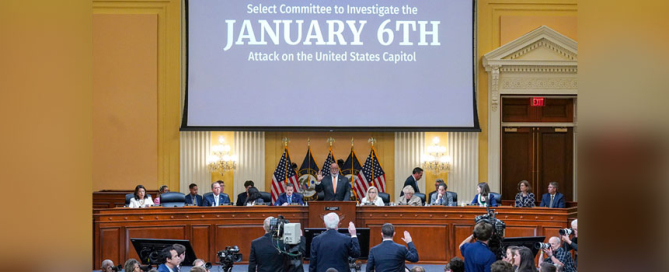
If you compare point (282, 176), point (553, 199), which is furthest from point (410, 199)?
point (282, 176)

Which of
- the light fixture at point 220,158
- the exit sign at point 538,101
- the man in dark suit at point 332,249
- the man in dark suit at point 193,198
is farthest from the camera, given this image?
the exit sign at point 538,101

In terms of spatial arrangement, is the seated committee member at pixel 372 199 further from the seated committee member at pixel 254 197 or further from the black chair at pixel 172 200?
the black chair at pixel 172 200

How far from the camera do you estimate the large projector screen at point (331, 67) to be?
44.3 feet

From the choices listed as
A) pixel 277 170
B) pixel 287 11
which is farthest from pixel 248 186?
pixel 287 11

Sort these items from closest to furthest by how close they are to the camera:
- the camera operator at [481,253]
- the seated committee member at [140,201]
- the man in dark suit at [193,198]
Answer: the camera operator at [481,253] < the seated committee member at [140,201] < the man in dark suit at [193,198]

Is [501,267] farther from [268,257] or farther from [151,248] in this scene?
[151,248]

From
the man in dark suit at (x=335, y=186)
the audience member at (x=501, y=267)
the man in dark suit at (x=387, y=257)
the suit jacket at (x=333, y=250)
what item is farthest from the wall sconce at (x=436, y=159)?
the audience member at (x=501, y=267)

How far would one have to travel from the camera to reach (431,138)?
1401 cm

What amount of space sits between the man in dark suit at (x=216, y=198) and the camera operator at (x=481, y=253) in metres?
6.31

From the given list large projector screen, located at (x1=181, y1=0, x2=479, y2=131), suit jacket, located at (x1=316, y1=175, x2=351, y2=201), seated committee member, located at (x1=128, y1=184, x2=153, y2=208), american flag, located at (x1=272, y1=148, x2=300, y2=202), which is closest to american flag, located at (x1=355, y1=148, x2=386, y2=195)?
large projector screen, located at (x1=181, y1=0, x2=479, y2=131)

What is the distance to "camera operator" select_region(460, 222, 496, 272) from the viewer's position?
5082 millimetres

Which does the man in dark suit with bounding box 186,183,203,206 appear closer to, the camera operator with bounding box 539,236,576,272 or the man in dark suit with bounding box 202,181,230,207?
the man in dark suit with bounding box 202,181,230,207

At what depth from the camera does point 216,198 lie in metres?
11.0
